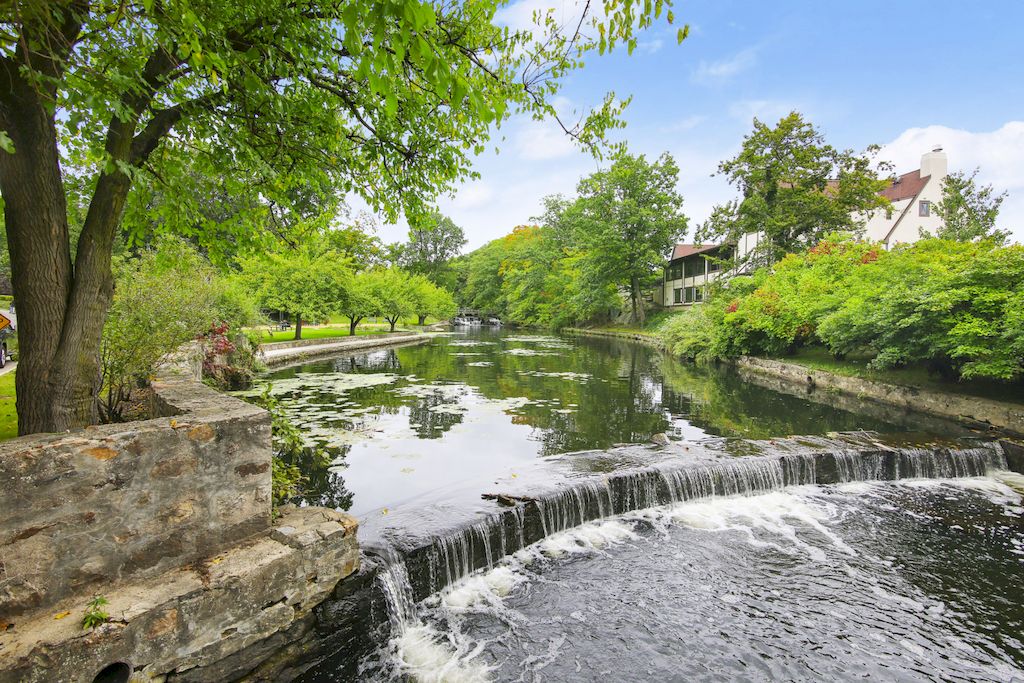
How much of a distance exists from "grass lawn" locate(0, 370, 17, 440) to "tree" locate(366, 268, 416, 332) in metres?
22.4

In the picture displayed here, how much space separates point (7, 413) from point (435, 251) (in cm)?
7801

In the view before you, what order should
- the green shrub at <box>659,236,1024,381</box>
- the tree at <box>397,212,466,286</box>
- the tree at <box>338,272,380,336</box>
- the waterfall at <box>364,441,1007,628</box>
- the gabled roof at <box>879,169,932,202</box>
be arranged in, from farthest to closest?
the tree at <box>397,212,466,286</box>, the gabled roof at <box>879,169,932,202</box>, the tree at <box>338,272,380,336</box>, the green shrub at <box>659,236,1024,381</box>, the waterfall at <box>364,441,1007,628</box>

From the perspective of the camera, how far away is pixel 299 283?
83.4 feet

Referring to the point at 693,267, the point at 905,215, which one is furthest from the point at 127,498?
the point at 905,215

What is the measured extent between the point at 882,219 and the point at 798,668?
149 ft

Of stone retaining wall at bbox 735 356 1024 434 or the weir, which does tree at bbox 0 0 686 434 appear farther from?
stone retaining wall at bbox 735 356 1024 434

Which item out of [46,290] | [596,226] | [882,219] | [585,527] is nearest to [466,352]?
[596,226]

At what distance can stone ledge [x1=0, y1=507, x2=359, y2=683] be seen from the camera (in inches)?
118

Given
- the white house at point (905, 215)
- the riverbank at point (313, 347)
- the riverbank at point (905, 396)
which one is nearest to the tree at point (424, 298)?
the riverbank at point (313, 347)

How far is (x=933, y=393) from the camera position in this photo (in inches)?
511

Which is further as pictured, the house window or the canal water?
the house window

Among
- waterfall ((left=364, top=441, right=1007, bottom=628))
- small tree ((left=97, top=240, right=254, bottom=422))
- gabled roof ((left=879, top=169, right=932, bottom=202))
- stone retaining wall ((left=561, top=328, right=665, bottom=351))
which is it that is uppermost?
gabled roof ((left=879, top=169, right=932, bottom=202))

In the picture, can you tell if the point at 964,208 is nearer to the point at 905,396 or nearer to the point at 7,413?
the point at 905,396

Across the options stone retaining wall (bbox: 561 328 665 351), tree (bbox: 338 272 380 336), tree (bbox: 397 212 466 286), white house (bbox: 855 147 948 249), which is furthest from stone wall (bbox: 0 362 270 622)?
tree (bbox: 397 212 466 286)
